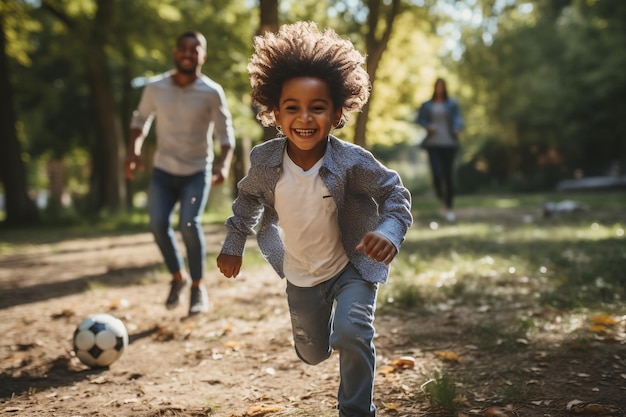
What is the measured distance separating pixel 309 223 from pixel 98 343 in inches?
78.1

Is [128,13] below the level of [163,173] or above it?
above

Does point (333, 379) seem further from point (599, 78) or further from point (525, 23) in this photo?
Answer: point (525, 23)

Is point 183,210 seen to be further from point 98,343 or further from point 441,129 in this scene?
point 441,129

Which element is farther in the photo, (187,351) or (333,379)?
(187,351)

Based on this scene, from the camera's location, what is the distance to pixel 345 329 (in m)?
2.76

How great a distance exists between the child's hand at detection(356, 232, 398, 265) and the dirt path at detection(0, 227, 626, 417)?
104 centimetres

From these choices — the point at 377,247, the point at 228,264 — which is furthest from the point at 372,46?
the point at 377,247

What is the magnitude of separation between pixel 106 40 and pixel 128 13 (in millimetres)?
1050

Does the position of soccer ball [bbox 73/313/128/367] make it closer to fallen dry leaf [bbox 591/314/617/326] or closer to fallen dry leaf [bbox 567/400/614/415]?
fallen dry leaf [bbox 567/400/614/415]

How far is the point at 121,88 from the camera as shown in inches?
1027

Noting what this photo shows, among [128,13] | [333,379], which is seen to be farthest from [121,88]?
[333,379]

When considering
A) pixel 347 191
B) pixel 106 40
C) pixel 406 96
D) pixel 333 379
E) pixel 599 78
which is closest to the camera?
pixel 347 191

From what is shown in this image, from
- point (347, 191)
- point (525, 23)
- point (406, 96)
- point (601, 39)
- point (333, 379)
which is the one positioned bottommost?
point (333, 379)

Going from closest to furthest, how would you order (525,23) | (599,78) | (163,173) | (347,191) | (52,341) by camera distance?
(347,191)
(52,341)
(163,173)
(599,78)
(525,23)
